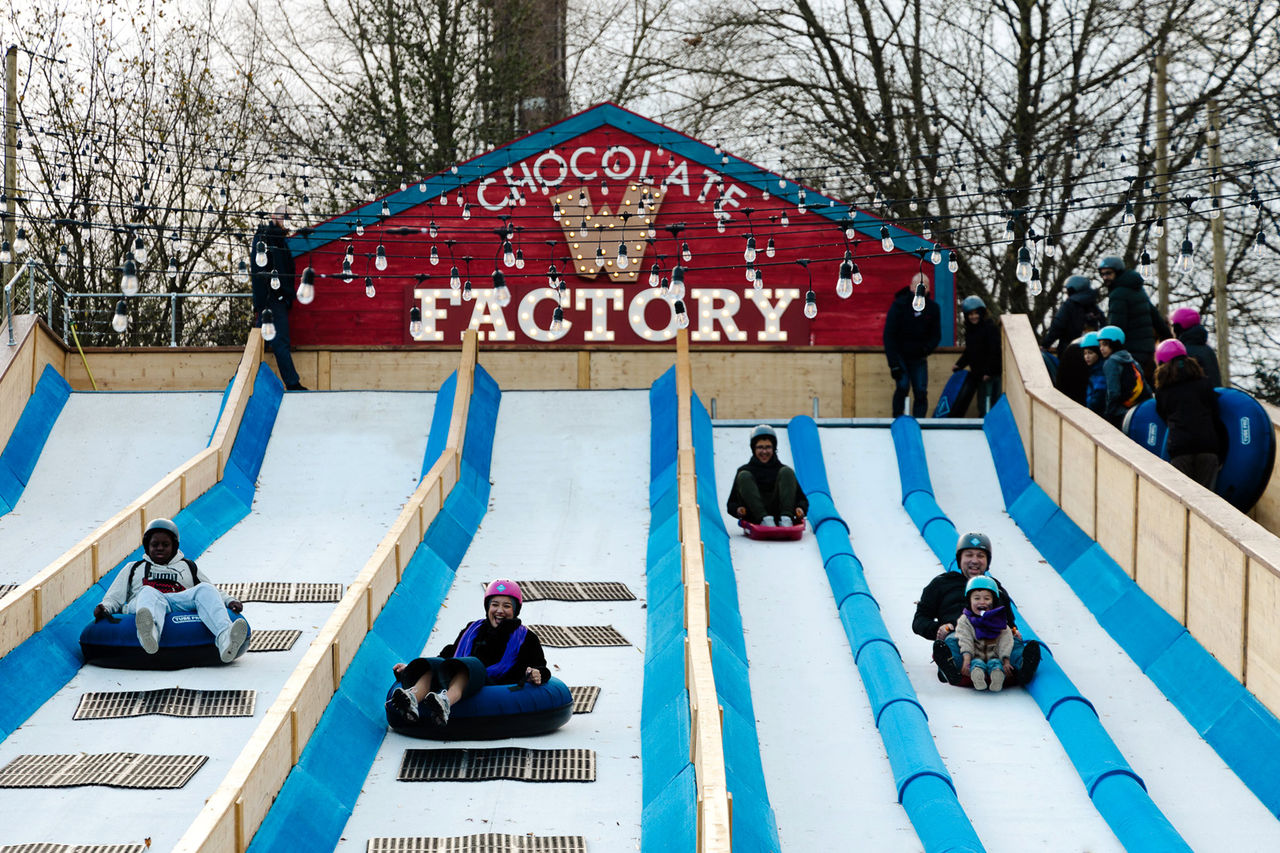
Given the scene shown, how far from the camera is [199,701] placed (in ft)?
27.1

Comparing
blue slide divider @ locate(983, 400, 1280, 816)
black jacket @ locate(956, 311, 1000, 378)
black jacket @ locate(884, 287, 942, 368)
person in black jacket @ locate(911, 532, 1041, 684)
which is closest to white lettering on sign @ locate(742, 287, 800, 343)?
black jacket @ locate(884, 287, 942, 368)

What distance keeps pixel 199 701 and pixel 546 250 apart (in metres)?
11.4

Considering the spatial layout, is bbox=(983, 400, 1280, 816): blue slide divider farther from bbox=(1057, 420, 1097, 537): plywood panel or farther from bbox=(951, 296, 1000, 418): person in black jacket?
bbox=(951, 296, 1000, 418): person in black jacket

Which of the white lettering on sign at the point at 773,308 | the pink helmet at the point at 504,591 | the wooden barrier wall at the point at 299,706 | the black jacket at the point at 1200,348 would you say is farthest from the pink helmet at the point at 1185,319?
the pink helmet at the point at 504,591

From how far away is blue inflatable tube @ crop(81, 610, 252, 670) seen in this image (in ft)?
28.7

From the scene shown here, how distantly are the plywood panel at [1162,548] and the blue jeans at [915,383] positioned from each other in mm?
6213

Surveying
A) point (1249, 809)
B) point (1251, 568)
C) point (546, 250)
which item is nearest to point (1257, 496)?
point (1251, 568)

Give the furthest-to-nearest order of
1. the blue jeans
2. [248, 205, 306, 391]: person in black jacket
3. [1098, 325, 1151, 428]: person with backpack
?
[248, 205, 306, 391]: person in black jacket < the blue jeans < [1098, 325, 1151, 428]: person with backpack

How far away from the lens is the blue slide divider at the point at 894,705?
6.98m

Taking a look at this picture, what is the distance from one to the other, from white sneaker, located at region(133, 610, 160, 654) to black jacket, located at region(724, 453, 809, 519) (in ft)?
16.7

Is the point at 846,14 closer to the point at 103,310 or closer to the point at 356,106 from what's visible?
the point at 356,106

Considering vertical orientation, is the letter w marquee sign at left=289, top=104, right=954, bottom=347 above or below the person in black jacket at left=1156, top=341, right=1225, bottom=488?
above

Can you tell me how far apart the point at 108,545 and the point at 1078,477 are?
749cm

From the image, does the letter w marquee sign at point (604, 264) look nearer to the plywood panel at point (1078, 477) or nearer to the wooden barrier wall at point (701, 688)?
the wooden barrier wall at point (701, 688)
